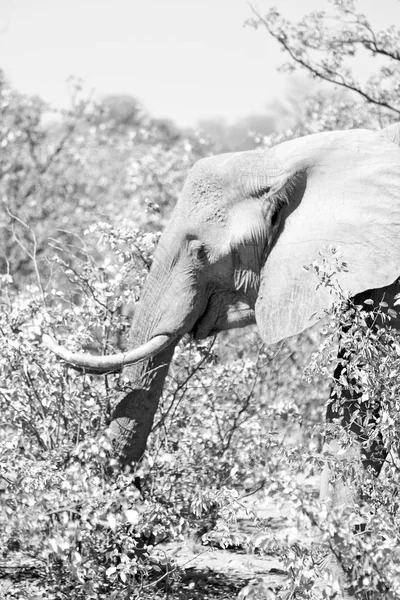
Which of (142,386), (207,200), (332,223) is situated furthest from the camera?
(207,200)

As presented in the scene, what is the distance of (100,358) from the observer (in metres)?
3.99

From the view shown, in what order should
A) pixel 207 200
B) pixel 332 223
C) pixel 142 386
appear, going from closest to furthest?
1. pixel 332 223
2. pixel 142 386
3. pixel 207 200

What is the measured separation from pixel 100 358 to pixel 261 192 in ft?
3.15

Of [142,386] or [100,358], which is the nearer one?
[100,358]

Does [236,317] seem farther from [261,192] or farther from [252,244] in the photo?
[261,192]

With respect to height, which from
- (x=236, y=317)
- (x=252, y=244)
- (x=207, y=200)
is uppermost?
(x=207, y=200)

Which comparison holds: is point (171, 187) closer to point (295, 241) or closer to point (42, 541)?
point (295, 241)

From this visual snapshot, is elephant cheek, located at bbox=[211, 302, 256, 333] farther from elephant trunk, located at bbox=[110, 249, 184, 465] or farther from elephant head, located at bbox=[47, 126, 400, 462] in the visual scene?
elephant trunk, located at bbox=[110, 249, 184, 465]

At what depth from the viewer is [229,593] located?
13.6 ft

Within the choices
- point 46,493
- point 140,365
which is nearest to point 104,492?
point 46,493

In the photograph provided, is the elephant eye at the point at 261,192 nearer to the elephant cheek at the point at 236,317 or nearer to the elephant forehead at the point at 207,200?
the elephant forehead at the point at 207,200

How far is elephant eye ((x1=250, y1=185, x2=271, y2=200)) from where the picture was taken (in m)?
4.18

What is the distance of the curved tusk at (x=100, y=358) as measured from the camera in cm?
397

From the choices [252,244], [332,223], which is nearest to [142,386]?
[252,244]
